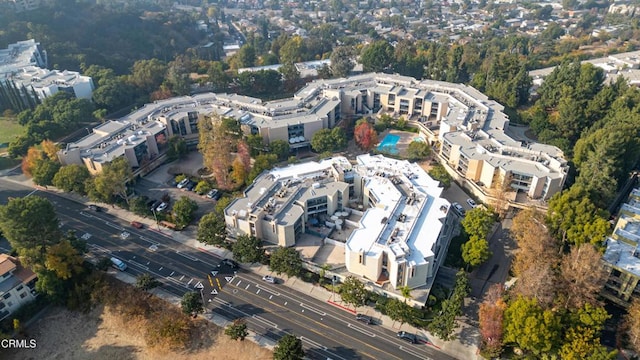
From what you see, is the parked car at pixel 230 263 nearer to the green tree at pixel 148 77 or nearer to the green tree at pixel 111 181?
the green tree at pixel 111 181

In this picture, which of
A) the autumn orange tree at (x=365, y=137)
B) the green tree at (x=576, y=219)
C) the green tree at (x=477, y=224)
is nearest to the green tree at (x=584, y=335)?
the green tree at (x=576, y=219)

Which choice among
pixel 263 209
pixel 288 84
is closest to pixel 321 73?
pixel 288 84

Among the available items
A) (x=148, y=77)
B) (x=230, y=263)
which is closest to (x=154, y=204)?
(x=230, y=263)

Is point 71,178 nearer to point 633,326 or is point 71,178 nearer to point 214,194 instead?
point 214,194

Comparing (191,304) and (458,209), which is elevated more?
(191,304)

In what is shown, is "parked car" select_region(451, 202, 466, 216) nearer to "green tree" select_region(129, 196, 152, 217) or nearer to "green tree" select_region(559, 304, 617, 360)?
"green tree" select_region(559, 304, 617, 360)
